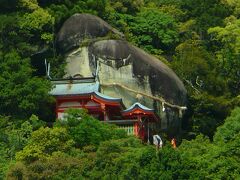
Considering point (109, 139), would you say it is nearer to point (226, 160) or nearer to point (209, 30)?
point (226, 160)

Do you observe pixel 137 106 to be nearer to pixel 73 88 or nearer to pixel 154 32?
pixel 73 88

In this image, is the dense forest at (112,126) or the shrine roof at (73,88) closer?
the dense forest at (112,126)

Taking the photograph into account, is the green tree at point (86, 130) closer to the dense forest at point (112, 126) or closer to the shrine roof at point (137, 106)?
the dense forest at point (112, 126)

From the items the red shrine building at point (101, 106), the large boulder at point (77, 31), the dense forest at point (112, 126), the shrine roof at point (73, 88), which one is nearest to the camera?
the dense forest at point (112, 126)

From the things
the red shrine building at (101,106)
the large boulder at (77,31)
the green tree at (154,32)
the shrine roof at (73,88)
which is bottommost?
the red shrine building at (101,106)

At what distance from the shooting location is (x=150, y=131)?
1286 inches

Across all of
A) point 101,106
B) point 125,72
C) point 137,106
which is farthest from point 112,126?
point 125,72

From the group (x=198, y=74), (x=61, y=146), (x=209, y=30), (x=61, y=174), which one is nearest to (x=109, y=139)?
(x=61, y=146)

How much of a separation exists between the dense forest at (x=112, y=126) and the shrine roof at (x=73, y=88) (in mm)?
740

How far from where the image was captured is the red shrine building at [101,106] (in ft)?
102

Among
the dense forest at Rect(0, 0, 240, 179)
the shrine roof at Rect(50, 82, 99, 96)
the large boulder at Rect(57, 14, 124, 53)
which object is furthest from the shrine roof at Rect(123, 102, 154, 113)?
the large boulder at Rect(57, 14, 124, 53)

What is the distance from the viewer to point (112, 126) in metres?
28.9

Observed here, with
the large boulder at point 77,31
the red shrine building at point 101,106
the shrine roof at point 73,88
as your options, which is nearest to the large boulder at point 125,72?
the large boulder at point 77,31

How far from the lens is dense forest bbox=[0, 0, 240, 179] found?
78.5ft
